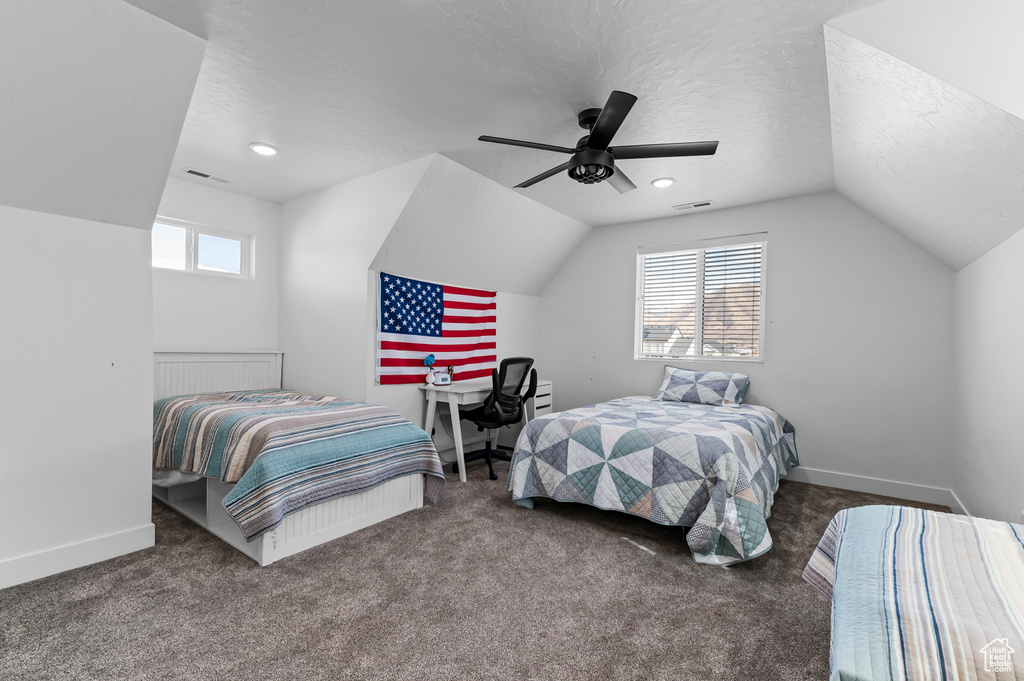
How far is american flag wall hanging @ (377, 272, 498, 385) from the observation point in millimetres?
3906

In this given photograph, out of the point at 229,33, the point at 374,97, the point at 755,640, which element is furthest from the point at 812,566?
the point at 229,33

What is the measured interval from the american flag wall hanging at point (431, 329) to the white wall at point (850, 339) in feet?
6.43

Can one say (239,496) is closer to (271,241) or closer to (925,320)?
(271,241)

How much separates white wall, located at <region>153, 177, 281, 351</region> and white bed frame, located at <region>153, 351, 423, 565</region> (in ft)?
0.50

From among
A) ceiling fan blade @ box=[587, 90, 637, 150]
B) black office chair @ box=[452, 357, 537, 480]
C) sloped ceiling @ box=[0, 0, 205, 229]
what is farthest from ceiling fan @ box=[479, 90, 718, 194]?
black office chair @ box=[452, 357, 537, 480]

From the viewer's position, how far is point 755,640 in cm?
180

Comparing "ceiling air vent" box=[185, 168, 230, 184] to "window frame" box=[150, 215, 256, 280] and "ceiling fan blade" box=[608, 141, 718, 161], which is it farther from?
"ceiling fan blade" box=[608, 141, 718, 161]

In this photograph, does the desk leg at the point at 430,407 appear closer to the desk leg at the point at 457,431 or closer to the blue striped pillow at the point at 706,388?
the desk leg at the point at 457,431

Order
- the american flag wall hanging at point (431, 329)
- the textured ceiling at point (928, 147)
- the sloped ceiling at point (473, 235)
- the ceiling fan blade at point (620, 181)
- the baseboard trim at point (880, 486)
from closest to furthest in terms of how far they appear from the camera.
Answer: the textured ceiling at point (928, 147)
the ceiling fan blade at point (620, 181)
the baseboard trim at point (880, 486)
the sloped ceiling at point (473, 235)
the american flag wall hanging at point (431, 329)

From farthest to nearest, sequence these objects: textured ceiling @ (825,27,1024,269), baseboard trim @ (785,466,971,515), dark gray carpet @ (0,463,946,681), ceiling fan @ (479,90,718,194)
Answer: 1. baseboard trim @ (785,466,971,515)
2. ceiling fan @ (479,90,718,194)
3. textured ceiling @ (825,27,1024,269)
4. dark gray carpet @ (0,463,946,681)

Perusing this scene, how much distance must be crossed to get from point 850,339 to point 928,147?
6.79 ft

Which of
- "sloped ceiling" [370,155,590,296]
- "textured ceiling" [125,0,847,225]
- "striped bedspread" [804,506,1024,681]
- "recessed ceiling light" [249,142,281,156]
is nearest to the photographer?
"striped bedspread" [804,506,1024,681]

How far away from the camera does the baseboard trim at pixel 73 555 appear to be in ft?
6.96

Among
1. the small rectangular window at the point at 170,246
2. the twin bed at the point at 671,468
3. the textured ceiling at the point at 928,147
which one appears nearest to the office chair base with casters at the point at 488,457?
the twin bed at the point at 671,468
